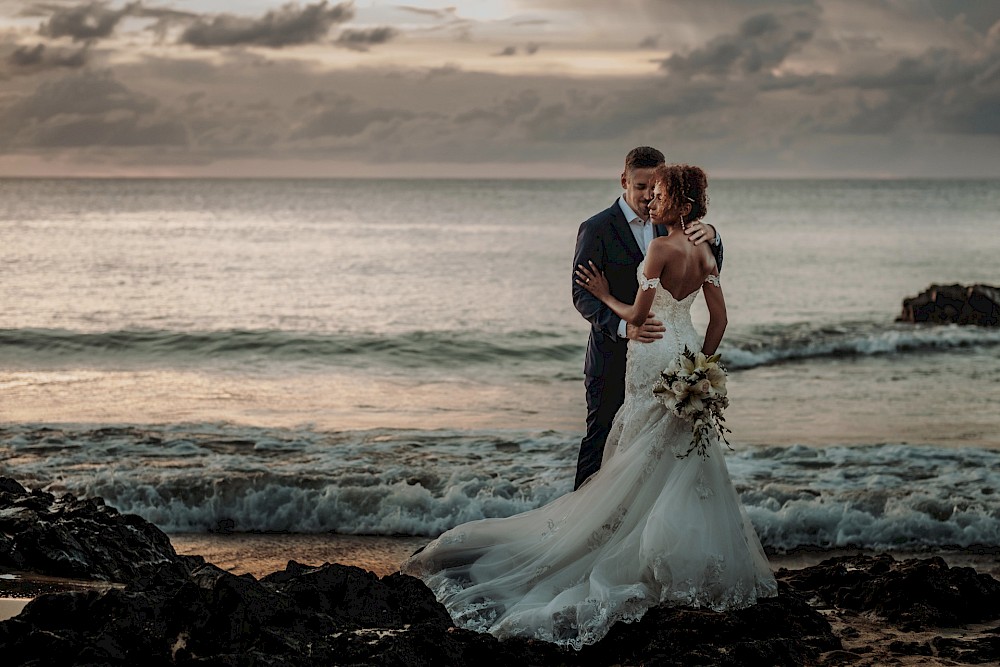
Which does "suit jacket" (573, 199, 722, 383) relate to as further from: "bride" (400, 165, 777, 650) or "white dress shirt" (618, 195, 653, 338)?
"bride" (400, 165, 777, 650)

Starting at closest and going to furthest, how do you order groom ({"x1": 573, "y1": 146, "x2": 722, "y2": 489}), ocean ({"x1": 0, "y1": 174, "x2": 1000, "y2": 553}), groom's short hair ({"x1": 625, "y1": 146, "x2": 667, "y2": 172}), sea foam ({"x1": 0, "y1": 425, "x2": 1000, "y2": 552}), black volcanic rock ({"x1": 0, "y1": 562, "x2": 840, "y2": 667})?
black volcanic rock ({"x1": 0, "y1": 562, "x2": 840, "y2": 667}) < groom's short hair ({"x1": 625, "y1": 146, "x2": 667, "y2": 172}) < groom ({"x1": 573, "y1": 146, "x2": 722, "y2": 489}) < sea foam ({"x1": 0, "y1": 425, "x2": 1000, "y2": 552}) < ocean ({"x1": 0, "y1": 174, "x2": 1000, "y2": 553})

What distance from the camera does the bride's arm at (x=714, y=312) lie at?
17.3 ft

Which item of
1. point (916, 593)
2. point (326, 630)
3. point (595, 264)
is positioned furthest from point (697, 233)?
point (326, 630)

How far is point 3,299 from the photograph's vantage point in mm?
22359

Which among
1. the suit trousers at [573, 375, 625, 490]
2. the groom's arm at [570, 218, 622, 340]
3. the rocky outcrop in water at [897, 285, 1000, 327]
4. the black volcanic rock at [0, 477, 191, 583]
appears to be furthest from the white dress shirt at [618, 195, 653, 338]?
the rocky outcrop in water at [897, 285, 1000, 327]

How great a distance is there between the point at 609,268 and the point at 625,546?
1.67 m

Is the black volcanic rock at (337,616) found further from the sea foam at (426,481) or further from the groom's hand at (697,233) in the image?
the groom's hand at (697,233)

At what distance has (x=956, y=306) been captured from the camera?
19.2 meters

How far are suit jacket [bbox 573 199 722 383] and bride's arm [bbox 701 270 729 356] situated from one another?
570 millimetres

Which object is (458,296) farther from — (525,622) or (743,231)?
(743,231)

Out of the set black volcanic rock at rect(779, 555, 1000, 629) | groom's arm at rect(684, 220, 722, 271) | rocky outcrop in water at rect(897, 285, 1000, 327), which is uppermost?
groom's arm at rect(684, 220, 722, 271)

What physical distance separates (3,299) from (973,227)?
42.2 m

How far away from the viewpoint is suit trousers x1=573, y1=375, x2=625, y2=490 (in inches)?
236

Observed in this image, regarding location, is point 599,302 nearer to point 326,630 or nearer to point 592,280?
point 592,280
